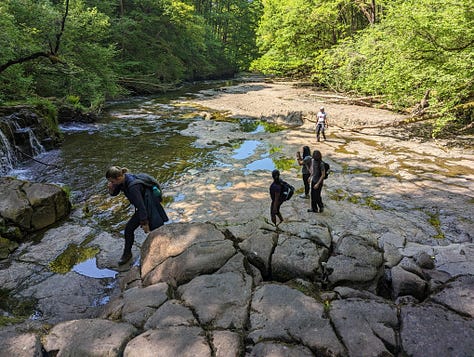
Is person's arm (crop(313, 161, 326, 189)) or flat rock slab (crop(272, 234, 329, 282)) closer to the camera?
flat rock slab (crop(272, 234, 329, 282))

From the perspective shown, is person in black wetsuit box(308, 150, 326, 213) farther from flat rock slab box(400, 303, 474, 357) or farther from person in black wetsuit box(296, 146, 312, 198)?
flat rock slab box(400, 303, 474, 357)

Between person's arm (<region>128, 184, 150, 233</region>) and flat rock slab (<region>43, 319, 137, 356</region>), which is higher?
person's arm (<region>128, 184, 150, 233</region>)

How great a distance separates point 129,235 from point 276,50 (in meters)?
30.7

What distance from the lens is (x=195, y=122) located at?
765 inches

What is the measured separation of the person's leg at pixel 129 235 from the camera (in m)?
5.35

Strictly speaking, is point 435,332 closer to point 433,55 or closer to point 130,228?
point 130,228

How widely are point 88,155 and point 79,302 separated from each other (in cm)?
949

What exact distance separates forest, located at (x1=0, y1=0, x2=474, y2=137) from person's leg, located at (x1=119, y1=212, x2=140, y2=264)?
6027 millimetres

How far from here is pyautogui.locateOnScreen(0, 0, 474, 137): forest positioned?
11.8m

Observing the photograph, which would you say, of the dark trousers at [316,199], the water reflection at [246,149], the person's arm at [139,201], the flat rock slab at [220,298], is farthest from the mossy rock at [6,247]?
the water reflection at [246,149]

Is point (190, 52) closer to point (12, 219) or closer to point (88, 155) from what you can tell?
point (88, 155)

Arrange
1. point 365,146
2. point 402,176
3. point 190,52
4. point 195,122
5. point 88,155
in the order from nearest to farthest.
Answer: point 402,176 → point 88,155 → point 365,146 → point 195,122 → point 190,52

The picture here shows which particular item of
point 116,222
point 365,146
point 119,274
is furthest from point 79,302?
point 365,146

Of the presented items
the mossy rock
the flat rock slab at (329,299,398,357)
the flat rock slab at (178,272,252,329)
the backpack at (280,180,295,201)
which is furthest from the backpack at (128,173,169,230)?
the mossy rock
